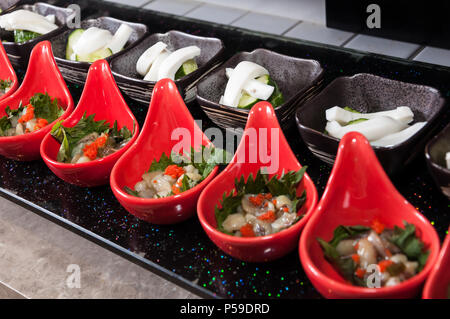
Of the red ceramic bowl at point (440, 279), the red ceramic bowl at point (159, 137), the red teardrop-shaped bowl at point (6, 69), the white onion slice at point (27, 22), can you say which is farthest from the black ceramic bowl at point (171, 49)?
the red ceramic bowl at point (440, 279)

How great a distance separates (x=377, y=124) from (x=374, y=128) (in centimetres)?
2

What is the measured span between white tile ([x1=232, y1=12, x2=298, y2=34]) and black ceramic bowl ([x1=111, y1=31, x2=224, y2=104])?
48 centimetres

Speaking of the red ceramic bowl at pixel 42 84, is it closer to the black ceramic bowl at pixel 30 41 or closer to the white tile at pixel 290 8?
the black ceramic bowl at pixel 30 41

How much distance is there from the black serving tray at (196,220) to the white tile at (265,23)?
0.31 meters

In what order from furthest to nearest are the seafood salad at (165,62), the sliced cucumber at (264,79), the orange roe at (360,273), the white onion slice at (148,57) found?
the white onion slice at (148,57) < the seafood salad at (165,62) < the sliced cucumber at (264,79) < the orange roe at (360,273)

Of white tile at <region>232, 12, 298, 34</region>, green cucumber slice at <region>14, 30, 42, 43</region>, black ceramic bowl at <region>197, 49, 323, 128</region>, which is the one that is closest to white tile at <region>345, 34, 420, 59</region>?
white tile at <region>232, 12, 298, 34</region>

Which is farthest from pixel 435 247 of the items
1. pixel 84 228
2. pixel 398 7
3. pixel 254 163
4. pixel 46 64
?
pixel 46 64

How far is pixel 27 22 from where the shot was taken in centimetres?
241

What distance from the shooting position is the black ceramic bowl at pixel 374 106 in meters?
1.47

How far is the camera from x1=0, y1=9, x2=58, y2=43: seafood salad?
241 cm

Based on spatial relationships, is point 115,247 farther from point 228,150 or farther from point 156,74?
point 156,74

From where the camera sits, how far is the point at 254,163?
1577 mm

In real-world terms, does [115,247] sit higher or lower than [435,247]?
lower

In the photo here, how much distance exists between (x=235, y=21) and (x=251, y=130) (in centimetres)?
120
